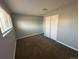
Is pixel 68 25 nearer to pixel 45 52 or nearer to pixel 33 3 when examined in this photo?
pixel 45 52

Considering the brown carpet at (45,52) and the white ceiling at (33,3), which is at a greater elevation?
the white ceiling at (33,3)

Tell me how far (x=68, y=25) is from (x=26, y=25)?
11.9ft

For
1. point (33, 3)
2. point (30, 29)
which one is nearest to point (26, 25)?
point (30, 29)

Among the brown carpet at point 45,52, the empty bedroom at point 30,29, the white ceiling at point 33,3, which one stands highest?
the white ceiling at point 33,3

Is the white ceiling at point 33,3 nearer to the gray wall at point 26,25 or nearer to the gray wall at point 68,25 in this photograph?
the gray wall at point 68,25

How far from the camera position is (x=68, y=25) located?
3426 mm

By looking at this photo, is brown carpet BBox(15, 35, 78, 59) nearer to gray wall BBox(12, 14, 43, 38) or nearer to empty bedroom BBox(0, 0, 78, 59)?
empty bedroom BBox(0, 0, 78, 59)

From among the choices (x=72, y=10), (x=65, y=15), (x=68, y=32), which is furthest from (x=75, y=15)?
(x=68, y=32)

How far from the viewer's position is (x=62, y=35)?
389 cm

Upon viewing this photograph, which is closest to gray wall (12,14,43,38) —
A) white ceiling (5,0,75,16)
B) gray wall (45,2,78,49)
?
white ceiling (5,0,75,16)

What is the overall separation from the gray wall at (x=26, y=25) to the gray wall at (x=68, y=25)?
113 inches

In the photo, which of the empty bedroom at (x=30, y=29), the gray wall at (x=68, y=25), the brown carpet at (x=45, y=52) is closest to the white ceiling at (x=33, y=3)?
the empty bedroom at (x=30, y=29)

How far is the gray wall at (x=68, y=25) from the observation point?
3.06 metres

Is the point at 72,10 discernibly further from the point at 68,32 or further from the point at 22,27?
the point at 22,27
